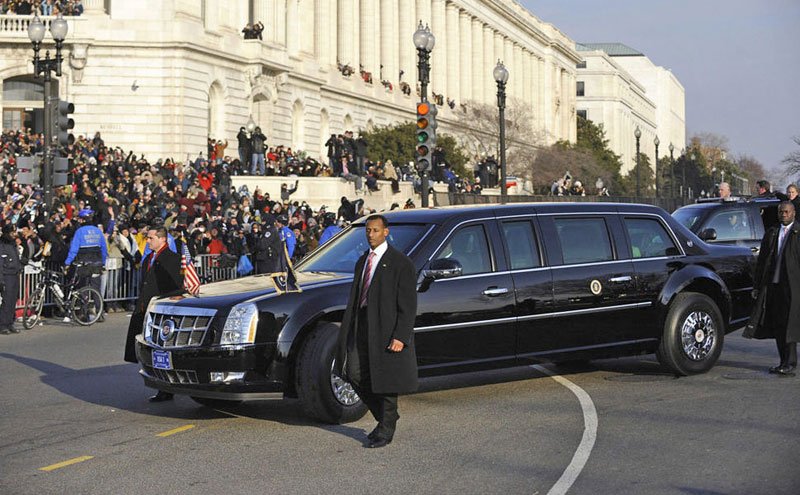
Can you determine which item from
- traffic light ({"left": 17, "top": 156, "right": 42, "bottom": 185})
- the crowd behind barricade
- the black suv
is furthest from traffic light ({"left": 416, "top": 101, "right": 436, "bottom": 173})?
traffic light ({"left": 17, "top": 156, "right": 42, "bottom": 185})

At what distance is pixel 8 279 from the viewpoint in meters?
20.4

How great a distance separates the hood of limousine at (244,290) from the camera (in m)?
10.5

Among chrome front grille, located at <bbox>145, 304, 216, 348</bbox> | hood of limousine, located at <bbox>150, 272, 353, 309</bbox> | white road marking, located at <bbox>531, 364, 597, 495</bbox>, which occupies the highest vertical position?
hood of limousine, located at <bbox>150, 272, 353, 309</bbox>

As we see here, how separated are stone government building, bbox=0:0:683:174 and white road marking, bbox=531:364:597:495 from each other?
4015 centimetres

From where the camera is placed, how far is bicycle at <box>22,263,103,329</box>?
70.6 ft

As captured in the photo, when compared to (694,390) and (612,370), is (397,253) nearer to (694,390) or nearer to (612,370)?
(694,390)

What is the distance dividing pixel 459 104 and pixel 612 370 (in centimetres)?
8705

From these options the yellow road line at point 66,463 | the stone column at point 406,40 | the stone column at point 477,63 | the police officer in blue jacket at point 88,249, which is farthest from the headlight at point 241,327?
the stone column at point 477,63

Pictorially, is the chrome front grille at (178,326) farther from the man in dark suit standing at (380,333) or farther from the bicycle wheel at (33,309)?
the bicycle wheel at (33,309)

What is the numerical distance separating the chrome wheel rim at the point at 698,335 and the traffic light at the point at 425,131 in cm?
1269

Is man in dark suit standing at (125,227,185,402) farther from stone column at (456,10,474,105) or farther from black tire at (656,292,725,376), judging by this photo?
stone column at (456,10,474,105)

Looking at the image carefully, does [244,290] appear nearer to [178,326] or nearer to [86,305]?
[178,326]

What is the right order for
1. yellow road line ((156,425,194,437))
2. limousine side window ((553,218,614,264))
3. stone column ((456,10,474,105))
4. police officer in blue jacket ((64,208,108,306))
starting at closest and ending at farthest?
yellow road line ((156,425,194,437)) → limousine side window ((553,218,614,264)) → police officer in blue jacket ((64,208,108,306)) → stone column ((456,10,474,105))

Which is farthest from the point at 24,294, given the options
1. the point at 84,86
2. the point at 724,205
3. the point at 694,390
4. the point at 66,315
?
the point at 84,86
